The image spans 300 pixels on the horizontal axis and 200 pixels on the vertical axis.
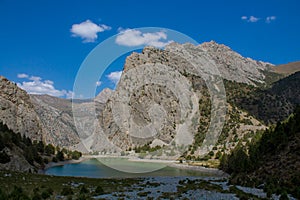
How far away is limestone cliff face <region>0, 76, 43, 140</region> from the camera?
356 ft

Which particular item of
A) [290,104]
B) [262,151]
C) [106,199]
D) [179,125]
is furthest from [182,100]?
[106,199]

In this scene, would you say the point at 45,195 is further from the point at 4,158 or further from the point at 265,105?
the point at 265,105

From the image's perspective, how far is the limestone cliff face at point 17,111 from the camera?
10838 centimetres

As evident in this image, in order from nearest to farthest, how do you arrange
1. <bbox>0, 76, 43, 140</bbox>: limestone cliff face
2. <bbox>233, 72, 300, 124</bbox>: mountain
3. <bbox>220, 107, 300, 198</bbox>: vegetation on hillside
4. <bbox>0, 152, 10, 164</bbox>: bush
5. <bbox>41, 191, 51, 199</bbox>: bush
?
<bbox>41, 191, 51, 199</bbox>: bush → <bbox>220, 107, 300, 198</bbox>: vegetation on hillside → <bbox>0, 152, 10, 164</bbox>: bush → <bbox>0, 76, 43, 140</bbox>: limestone cliff face → <bbox>233, 72, 300, 124</bbox>: mountain

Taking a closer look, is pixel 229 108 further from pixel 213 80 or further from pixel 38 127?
pixel 38 127

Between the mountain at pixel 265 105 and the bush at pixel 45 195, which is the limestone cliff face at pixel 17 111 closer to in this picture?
the bush at pixel 45 195

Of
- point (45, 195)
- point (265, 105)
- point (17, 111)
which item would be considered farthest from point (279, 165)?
point (265, 105)

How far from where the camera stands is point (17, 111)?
11575 cm

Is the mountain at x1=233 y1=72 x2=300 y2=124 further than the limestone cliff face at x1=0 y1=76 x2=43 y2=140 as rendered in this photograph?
Yes

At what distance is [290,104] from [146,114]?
90.0 metres

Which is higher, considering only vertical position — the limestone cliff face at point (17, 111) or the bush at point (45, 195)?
the limestone cliff face at point (17, 111)

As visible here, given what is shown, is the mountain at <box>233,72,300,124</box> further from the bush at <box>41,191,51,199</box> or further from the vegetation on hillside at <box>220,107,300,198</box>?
the bush at <box>41,191,51,199</box>

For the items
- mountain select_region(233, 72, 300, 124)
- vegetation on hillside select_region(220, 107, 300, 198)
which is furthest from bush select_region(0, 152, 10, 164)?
mountain select_region(233, 72, 300, 124)

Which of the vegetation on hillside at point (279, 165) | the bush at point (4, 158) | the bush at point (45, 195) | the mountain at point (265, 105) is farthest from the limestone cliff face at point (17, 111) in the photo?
the mountain at point (265, 105)
